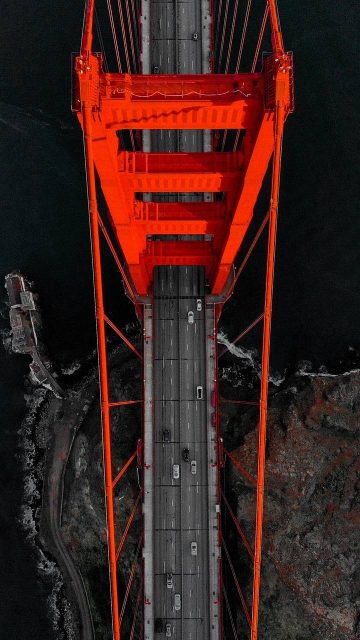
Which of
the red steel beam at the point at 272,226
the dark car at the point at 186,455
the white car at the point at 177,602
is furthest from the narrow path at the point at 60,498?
the red steel beam at the point at 272,226

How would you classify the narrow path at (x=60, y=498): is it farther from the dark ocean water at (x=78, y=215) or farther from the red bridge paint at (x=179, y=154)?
the red bridge paint at (x=179, y=154)

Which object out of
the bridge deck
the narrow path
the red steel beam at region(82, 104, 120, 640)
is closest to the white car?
the bridge deck

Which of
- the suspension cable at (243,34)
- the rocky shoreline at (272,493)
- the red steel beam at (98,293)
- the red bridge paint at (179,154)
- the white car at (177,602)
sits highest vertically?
the suspension cable at (243,34)

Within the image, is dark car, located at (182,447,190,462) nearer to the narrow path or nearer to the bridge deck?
the bridge deck

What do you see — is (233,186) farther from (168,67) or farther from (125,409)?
(125,409)

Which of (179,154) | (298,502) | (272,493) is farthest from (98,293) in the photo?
(298,502)

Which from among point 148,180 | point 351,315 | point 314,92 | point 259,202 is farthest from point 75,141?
point 351,315

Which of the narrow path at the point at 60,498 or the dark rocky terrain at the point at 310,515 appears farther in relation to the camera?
the narrow path at the point at 60,498

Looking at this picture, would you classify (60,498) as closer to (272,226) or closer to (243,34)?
(272,226)
